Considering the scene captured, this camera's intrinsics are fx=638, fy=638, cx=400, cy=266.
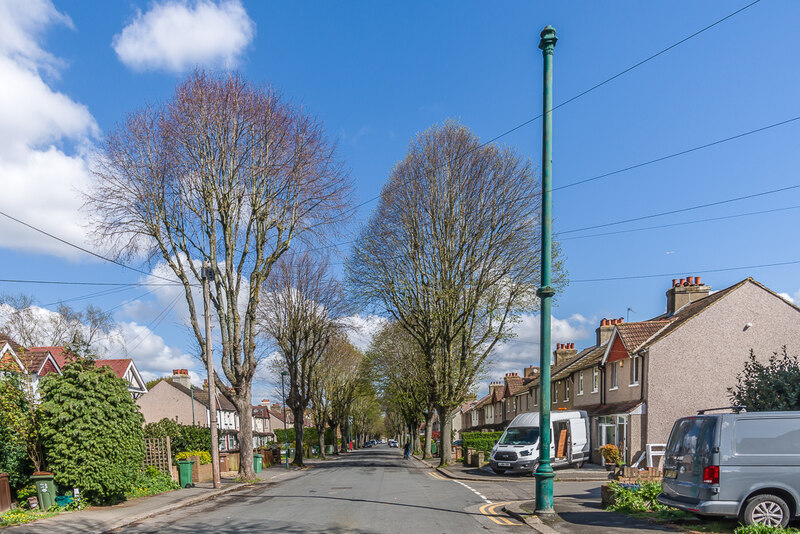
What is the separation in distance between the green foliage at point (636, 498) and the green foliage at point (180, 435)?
638 inches

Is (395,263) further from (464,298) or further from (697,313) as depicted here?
(697,313)

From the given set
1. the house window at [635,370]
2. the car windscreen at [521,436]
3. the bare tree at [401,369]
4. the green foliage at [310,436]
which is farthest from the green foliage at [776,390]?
the green foliage at [310,436]

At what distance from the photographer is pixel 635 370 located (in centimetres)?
2927

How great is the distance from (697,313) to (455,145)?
1313 cm

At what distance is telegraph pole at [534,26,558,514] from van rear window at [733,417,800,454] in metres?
3.32

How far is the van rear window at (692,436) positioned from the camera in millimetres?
10016

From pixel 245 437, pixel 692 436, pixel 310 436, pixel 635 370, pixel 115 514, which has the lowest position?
pixel 310 436

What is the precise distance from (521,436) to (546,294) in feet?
58.5

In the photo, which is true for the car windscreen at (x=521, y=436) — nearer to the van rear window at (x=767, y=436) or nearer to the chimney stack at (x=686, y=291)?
the chimney stack at (x=686, y=291)

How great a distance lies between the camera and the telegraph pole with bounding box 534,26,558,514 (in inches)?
472

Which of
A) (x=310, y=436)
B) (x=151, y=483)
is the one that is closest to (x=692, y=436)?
(x=151, y=483)

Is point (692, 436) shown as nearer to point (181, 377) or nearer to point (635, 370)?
point (635, 370)

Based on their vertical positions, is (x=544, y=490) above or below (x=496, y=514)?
above

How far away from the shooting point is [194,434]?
100 ft
